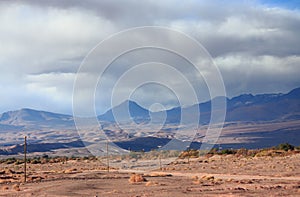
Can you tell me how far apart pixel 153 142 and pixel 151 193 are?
155481 millimetres

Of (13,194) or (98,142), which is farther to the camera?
(98,142)

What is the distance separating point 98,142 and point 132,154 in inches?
2471

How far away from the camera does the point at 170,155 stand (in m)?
116

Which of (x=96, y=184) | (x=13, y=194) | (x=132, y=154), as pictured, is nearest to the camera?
(x=13, y=194)

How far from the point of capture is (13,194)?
35.2m

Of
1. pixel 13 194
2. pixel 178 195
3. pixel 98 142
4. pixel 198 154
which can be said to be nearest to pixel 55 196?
pixel 13 194

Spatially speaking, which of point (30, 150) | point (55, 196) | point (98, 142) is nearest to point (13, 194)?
point (55, 196)

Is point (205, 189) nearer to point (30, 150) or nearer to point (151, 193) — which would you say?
point (151, 193)

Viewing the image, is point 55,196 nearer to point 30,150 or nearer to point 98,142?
point 98,142

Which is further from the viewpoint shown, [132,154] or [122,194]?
[132,154]

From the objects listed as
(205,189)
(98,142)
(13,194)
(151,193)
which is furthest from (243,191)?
(98,142)

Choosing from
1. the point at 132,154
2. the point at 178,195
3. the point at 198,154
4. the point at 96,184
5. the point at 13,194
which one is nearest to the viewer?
the point at 178,195

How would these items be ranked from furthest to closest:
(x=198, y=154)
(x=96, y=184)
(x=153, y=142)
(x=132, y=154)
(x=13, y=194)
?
(x=153, y=142), (x=132, y=154), (x=198, y=154), (x=96, y=184), (x=13, y=194)

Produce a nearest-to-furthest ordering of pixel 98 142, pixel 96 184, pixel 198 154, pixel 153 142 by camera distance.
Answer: pixel 96 184, pixel 198 154, pixel 98 142, pixel 153 142
